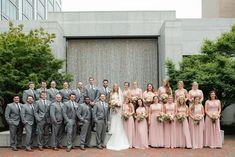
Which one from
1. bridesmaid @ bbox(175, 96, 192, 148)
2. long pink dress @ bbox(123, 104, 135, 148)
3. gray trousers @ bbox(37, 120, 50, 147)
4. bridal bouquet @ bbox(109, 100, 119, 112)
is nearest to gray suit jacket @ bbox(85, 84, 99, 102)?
bridal bouquet @ bbox(109, 100, 119, 112)

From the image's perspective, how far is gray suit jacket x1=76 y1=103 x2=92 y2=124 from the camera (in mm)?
16641

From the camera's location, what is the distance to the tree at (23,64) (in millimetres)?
22062

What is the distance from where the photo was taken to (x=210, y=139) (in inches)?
674

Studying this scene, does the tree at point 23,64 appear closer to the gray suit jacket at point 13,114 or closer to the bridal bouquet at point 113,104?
the gray suit jacket at point 13,114

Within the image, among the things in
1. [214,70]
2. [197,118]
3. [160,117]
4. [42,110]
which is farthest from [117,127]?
[214,70]

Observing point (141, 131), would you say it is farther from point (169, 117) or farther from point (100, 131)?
point (100, 131)

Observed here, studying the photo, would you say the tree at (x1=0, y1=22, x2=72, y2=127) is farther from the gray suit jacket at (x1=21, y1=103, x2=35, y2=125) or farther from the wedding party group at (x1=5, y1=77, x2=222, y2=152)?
the gray suit jacket at (x1=21, y1=103, x2=35, y2=125)

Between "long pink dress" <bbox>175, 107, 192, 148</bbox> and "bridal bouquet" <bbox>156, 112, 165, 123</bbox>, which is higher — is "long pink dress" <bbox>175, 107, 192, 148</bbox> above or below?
below

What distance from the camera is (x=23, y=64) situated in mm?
22609

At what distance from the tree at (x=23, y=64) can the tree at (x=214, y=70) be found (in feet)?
19.2

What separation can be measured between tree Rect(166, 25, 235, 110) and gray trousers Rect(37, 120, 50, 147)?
7.34 metres

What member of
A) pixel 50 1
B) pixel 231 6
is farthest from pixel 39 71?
pixel 50 1

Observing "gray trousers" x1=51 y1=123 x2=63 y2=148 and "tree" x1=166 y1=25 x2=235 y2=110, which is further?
"tree" x1=166 y1=25 x2=235 y2=110

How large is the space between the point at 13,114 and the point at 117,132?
3.82 meters
